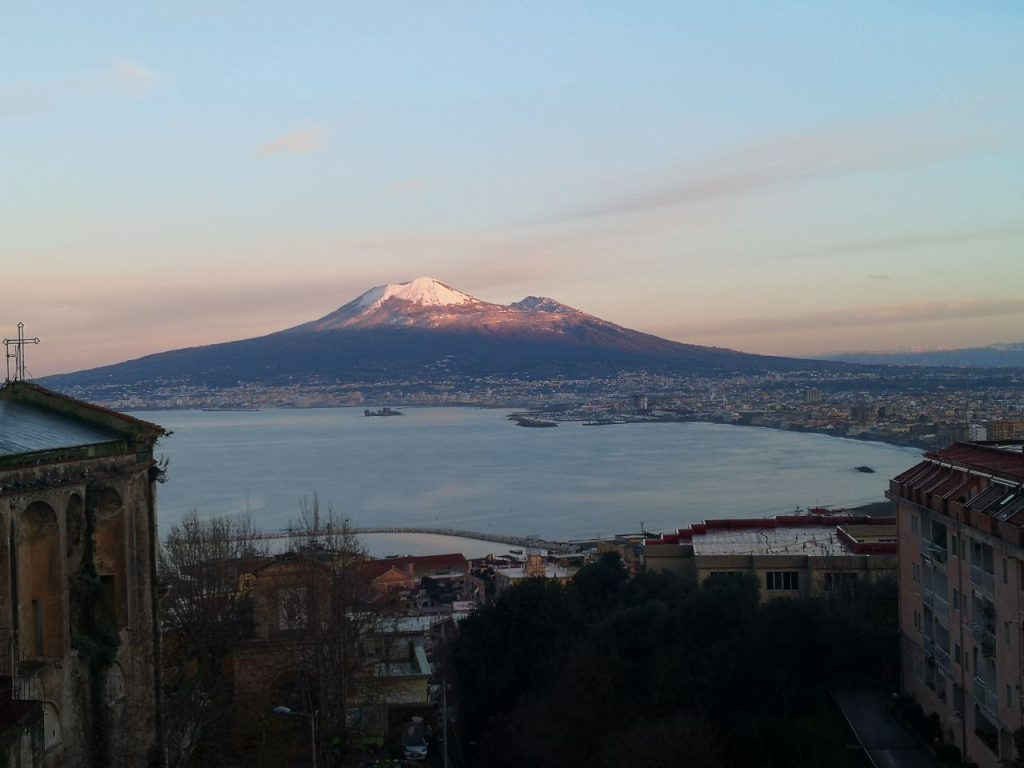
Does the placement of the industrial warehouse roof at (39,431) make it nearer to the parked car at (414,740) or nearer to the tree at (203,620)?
the tree at (203,620)

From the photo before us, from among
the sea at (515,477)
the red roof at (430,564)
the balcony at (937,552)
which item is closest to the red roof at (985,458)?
the balcony at (937,552)

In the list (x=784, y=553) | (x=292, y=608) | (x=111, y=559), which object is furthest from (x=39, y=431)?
(x=784, y=553)

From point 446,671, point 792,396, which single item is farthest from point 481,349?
point 446,671

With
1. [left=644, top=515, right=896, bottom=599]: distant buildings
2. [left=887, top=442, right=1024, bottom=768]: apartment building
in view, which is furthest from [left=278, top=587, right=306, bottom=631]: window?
[left=887, top=442, right=1024, bottom=768]: apartment building

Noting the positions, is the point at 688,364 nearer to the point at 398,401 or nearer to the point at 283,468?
the point at 398,401

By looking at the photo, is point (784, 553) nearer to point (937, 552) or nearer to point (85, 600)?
point (937, 552)

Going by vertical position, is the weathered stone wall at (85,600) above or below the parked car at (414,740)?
above
